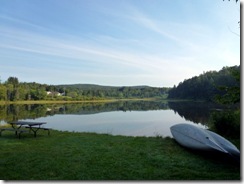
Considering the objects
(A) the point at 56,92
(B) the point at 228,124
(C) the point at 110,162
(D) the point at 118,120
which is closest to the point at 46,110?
(D) the point at 118,120

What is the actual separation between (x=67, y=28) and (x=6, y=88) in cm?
4999

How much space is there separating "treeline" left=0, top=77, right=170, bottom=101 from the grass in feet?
180

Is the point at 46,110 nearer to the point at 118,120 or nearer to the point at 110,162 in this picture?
the point at 118,120

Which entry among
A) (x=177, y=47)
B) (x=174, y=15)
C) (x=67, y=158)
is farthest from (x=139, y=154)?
(x=177, y=47)

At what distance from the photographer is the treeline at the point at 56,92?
5869 cm

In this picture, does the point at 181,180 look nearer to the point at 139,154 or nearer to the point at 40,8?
the point at 139,154

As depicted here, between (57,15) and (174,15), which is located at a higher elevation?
(57,15)

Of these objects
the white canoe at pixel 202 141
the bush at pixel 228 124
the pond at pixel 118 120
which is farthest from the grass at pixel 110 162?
the pond at pixel 118 120

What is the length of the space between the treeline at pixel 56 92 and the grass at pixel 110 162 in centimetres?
5493

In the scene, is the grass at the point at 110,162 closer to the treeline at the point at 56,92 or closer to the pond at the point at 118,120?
the pond at the point at 118,120

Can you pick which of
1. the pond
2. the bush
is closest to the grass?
the bush

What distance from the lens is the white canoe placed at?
5.11m

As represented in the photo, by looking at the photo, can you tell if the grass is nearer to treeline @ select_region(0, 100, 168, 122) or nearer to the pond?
the pond

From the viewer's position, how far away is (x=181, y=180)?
377 centimetres
